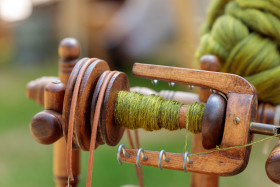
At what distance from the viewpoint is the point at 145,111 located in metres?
0.59

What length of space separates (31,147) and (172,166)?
1740 mm

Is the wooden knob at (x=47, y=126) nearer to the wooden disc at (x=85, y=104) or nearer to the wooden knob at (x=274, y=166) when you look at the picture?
the wooden disc at (x=85, y=104)

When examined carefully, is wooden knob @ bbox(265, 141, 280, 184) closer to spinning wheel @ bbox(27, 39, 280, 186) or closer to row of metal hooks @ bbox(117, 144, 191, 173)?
spinning wheel @ bbox(27, 39, 280, 186)

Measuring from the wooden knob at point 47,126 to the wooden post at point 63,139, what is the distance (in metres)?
0.14

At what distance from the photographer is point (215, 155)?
540 mm

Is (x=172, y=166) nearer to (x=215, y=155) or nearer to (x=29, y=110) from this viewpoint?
(x=215, y=155)

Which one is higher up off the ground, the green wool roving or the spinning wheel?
the green wool roving

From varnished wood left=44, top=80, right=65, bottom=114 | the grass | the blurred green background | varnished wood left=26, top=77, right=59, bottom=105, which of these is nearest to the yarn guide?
varnished wood left=44, top=80, right=65, bottom=114

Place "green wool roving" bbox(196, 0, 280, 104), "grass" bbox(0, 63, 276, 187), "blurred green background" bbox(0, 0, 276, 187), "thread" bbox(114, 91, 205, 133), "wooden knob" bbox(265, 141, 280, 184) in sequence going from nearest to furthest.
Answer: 1. "wooden knob" bbox(265, 141, 280, 184)
2. "thread" bbox(114, 91, 205, 133)
3. "green wool roving" bbox(196, 0, 280, 104)
4. "grass" bbox(0, 63, 276, 187)
5. "blurred green background" bbox(0, 0, 276, 187)

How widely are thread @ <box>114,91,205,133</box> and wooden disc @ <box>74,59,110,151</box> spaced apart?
0.13 ft

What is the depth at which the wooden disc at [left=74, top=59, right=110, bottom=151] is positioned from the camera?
0.56 m

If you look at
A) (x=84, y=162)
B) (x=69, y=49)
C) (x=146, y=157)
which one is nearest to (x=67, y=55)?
(x=69, y=49)

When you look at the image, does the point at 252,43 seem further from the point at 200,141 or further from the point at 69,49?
the point at 69,49

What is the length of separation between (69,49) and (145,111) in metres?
0.20
